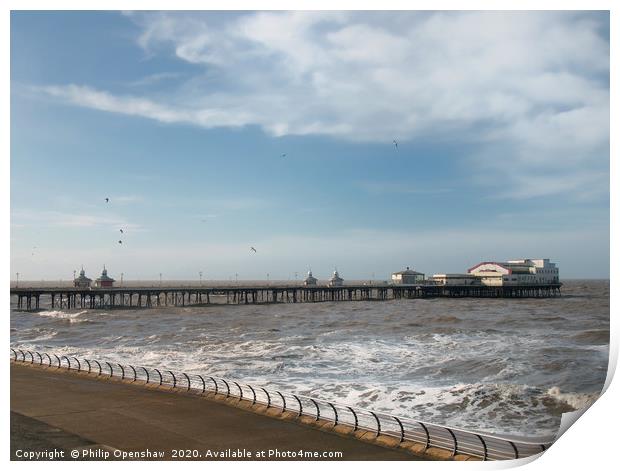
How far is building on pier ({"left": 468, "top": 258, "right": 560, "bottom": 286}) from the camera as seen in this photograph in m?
118

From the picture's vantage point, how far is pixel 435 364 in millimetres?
28172

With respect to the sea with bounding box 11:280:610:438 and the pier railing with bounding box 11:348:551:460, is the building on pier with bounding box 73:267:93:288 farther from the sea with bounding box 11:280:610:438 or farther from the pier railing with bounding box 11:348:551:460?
the pier railing with bounding box 11:348:551:460

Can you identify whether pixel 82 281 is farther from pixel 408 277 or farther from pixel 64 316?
pixel 408 277

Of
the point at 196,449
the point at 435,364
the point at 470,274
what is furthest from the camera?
the point at 470,274

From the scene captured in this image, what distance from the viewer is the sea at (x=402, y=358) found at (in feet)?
66.3

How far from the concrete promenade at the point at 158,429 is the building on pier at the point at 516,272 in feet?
358

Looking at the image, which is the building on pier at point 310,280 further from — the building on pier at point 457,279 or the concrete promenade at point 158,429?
the concrete promenade at point 158,429

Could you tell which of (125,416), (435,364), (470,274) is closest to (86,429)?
(125,416)

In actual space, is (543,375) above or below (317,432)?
below

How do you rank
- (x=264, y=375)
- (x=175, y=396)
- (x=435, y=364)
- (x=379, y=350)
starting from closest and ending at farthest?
1. (x=175, y=396)
2. (x=264, y=375)
3. (x=435, y=364)
4. (x=379, y=350)

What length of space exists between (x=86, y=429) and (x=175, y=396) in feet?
16.3

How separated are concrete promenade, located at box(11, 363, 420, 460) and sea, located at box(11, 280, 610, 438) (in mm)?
6269

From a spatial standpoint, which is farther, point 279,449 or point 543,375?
point 543,375

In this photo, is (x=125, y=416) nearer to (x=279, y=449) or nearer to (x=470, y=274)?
(x=279, y=449)
